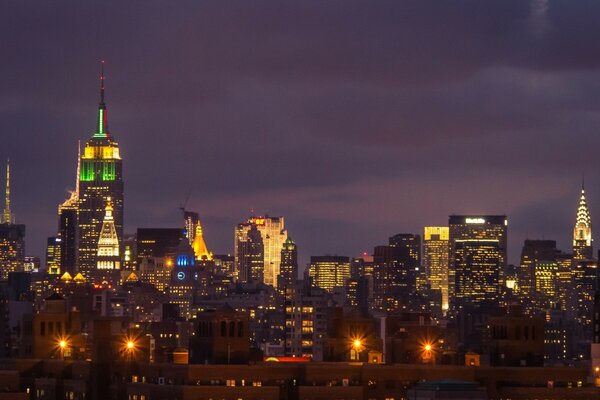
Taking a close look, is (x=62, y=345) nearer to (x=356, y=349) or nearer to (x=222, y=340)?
(x=222, y=340)

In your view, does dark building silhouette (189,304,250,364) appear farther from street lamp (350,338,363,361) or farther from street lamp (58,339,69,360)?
street lamp (350,338,363,361)

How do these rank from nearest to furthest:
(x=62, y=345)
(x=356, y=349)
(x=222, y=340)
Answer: (x=222, y=340)
(x=62, y=345)
(x=356, y=349)

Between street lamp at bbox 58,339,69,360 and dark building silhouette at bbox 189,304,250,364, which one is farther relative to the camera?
street lamp at bbox 58,339,69,360

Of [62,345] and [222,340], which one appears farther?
[62,345]

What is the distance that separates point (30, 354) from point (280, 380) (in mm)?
23996

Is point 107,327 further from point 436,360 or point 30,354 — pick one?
point 436,360

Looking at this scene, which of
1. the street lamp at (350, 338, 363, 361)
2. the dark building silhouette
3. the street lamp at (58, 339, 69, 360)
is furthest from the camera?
the street lamp at (350, 338, 363, 361)

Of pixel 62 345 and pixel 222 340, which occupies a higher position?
pixel 62 345

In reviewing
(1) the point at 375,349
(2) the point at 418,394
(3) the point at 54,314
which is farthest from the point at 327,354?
(2) the point at 418,394

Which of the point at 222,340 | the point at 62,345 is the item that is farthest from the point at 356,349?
the point at 222,340

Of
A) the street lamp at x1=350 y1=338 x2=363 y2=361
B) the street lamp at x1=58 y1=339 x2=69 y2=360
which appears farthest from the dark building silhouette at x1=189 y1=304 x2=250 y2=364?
the street lamp at x1=350 y1=338 x2=363 y2=361

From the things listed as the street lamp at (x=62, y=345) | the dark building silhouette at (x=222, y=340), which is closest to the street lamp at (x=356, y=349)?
the dark building silhouette at (x=222, y=340)

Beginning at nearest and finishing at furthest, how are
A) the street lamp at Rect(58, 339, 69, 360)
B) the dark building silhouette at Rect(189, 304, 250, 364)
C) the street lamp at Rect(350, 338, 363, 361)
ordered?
the dark building silhouette at Rect(189, 304, 250, 364)
the street lamp at Rect(58, 339, 69, 360)
the street lamp at Rect(350, 338, 363, 361)

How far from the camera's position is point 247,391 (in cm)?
15800
